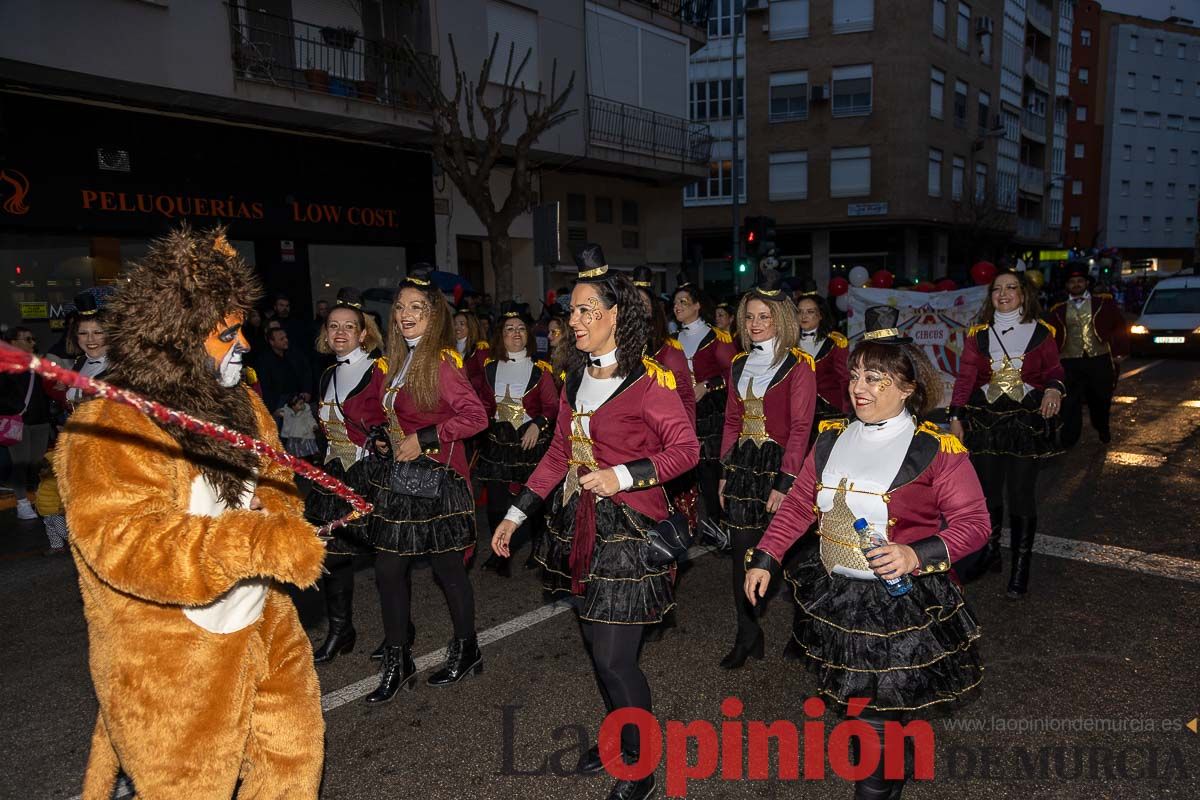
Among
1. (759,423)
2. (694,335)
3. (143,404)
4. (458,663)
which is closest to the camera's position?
(143,404)

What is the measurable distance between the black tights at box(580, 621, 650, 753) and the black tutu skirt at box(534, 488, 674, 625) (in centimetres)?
6

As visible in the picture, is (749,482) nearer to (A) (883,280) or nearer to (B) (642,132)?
(A) (883,280)

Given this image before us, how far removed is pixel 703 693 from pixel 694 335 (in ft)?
14.0

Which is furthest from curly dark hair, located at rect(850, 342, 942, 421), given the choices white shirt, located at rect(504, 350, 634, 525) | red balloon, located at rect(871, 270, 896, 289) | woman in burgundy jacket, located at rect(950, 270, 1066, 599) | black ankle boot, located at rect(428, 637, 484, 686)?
red balloon, located at rect(871, 270, 896, 289)

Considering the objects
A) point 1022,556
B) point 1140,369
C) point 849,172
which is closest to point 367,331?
point 1022,556

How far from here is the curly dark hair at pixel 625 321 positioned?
3.41 meters

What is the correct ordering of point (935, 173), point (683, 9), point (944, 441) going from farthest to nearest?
point (935, 173)
point (683, 9)
point (944, 441)

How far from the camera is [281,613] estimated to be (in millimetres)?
2586

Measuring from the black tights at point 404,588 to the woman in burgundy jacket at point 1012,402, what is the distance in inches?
139

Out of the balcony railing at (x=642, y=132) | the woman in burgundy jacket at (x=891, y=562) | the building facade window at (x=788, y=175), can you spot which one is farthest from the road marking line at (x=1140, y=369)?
the building facade window at (x=788, y=175)

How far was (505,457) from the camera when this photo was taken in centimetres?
675

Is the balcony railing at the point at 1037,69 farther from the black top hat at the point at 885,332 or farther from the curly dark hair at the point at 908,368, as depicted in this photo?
the curly dark hair at the point at 908,368

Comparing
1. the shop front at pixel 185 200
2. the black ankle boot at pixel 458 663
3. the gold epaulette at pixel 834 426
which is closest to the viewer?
the gold epaulette at pixel 834 426

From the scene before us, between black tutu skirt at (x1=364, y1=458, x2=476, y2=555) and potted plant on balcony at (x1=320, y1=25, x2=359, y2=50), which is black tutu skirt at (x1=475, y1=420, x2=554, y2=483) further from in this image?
potted plant on balcony at (x1=320, y1=25, x2=359, y2=50)
